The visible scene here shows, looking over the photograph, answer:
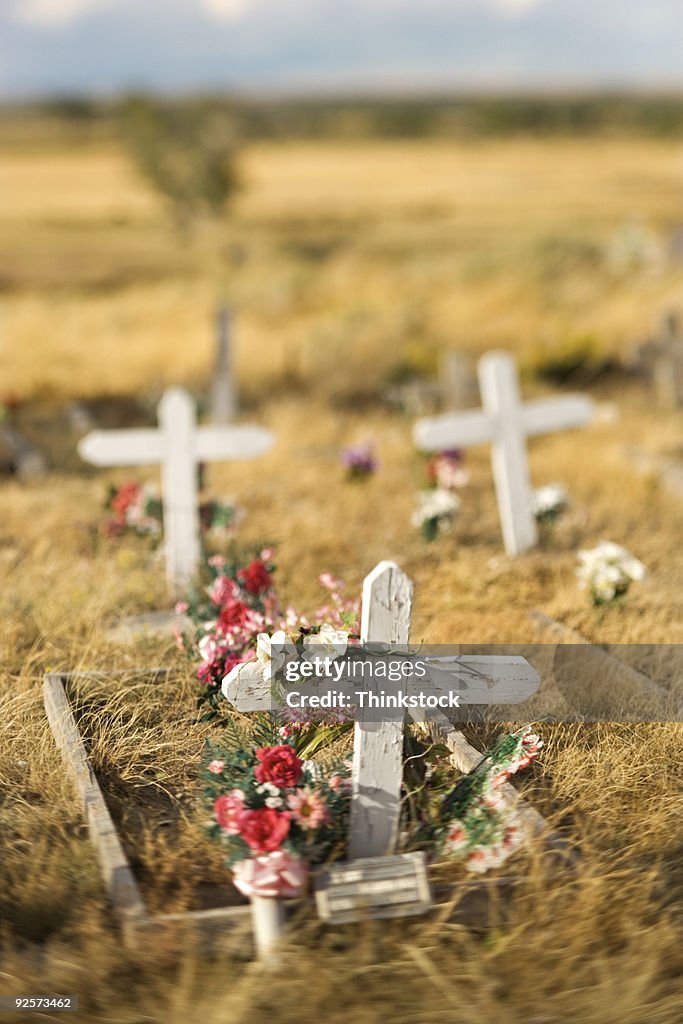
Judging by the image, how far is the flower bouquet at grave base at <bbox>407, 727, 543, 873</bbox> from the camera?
3.53 metres

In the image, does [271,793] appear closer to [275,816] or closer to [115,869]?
[275,816]

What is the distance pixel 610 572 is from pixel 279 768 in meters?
2.92

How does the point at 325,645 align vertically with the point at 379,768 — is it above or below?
above

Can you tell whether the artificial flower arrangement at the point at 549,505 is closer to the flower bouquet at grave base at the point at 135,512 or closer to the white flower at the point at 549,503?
the white flower at the point at 549,503

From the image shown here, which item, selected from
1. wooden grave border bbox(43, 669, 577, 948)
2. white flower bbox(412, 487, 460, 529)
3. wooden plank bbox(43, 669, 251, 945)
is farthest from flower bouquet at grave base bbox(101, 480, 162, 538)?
wooden plank bbox(43, 669, 251, 945)

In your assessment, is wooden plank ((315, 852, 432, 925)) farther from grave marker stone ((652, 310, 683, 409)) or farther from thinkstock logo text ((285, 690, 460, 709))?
grave marker stone ((652, 310, 683, 409))

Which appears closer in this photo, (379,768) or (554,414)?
(379,768)

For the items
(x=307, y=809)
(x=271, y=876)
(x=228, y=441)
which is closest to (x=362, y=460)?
(x=228, y=441)

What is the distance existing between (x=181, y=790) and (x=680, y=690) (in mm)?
2210

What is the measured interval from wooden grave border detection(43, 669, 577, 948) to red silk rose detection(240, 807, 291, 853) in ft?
0.66

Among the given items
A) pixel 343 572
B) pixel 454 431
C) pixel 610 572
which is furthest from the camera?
pixel 454 431

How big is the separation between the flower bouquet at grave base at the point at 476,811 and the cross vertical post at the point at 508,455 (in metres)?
3.47

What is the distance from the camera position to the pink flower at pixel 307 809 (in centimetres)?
345

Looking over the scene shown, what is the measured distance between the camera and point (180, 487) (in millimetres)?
6531
